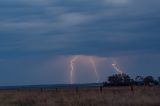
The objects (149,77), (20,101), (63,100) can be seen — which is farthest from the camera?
(149,77)

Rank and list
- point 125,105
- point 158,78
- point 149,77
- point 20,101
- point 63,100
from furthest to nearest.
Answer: point 149,77
point 158,78
point 20,101
point 63,100
point 125,105

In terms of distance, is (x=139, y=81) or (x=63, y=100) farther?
(x=139, y=81)

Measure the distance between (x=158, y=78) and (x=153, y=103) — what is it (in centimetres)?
4766

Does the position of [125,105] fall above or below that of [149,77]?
below

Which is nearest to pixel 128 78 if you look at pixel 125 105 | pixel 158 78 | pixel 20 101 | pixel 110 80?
pixel 110 80

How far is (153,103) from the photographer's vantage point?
31188mm

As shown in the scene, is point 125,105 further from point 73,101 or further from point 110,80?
point 110,80

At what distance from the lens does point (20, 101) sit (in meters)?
37.2

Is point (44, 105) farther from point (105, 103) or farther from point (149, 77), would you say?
point (149, 77)

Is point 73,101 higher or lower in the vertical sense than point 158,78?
lower

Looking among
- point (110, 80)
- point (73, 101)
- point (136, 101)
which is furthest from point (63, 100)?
point (110, 80)

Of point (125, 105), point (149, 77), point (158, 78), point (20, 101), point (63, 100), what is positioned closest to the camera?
point (125, 105)

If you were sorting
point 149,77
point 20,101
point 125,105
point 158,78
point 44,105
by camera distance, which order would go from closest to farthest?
1. point 125,105
2. point 44,105
3. point 20,101
4. point 158,78
5. point 149,77

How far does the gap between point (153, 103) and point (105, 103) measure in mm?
3152
